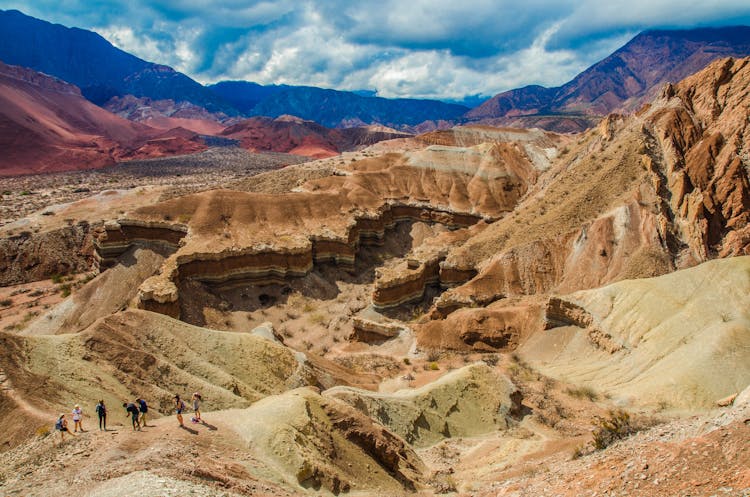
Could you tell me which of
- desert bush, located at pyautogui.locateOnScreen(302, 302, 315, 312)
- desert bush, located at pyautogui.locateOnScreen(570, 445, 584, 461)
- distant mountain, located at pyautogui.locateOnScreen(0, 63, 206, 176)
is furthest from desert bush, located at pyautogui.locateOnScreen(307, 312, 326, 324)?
distant mountain, located at pyautogui.locateOnScreen(0, 63, 206, 176)

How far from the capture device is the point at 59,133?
401 feet

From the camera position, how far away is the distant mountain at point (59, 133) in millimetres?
103375

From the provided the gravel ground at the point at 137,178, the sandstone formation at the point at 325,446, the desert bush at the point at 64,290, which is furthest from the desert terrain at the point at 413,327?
the gravel ground at the point at 137,178

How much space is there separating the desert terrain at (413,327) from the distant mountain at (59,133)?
5244cm

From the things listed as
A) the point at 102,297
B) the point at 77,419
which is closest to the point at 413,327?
the point at 77,419

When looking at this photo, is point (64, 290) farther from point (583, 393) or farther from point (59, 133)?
point (59, 133)

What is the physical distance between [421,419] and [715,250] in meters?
24.6

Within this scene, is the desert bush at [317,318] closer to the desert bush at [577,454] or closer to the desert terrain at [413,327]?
the desert terrain at [413,327]

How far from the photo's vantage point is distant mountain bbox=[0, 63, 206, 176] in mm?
103375

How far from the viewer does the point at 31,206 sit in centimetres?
5828

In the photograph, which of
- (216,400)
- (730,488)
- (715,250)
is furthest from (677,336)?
(216,400)

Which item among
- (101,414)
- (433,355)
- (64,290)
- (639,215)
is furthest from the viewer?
(64,290)

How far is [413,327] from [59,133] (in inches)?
5181

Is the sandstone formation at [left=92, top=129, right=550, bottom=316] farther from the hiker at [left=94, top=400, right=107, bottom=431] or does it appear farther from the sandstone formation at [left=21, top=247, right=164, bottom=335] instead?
the hiker at [left=94, top=400, right=107, bottom=431]
